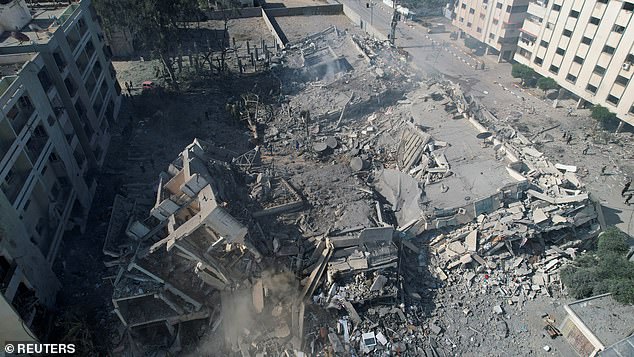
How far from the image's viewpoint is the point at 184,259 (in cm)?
1391

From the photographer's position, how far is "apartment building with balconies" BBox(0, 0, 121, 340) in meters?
13.2

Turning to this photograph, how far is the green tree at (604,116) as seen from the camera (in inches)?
1070

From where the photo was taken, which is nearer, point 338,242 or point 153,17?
point 338,242

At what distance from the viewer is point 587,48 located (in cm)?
2894

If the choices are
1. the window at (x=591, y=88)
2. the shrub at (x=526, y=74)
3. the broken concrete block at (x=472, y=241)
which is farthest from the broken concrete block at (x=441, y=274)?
the shrub at (x=526, y=74)

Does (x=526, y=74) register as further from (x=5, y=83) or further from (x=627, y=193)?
(x=5, y=83)

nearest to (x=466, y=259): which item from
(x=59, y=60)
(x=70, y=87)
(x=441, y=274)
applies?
(x=441, y=274)

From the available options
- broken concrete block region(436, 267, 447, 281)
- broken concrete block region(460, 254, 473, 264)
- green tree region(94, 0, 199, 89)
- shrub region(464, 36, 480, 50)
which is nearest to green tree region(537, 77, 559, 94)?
shrub region(464, 36, 480, 50)

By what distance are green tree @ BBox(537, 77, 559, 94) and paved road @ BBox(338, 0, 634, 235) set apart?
761 millimetres

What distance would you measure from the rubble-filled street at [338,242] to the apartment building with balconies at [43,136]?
143 centimetres

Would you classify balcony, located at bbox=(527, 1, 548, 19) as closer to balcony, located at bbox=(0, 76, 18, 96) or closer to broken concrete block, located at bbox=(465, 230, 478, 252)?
broken concrete block, located at bbox=(465, 230, 478, 252)

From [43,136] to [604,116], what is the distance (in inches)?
1323

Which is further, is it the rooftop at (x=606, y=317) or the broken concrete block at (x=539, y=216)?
the broken concrete block at (x=539, y=216)

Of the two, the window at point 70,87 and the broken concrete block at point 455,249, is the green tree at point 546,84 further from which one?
the window at point 70,87
